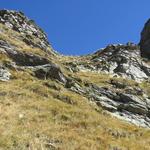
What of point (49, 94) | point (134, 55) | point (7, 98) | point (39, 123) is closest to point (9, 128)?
point (39, 123)

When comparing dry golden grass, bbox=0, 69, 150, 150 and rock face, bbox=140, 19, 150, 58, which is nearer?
dry golden grass, bbox=0, 69, 150, 150

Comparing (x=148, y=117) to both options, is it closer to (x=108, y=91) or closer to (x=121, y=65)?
(x=108, y=91)

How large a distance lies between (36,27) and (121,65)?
2818 centimetres

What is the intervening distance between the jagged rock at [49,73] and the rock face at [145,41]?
148ft

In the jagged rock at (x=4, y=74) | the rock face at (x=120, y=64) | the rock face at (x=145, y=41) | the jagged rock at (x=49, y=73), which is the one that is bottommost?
the jagged rock at (x=4, y=74)

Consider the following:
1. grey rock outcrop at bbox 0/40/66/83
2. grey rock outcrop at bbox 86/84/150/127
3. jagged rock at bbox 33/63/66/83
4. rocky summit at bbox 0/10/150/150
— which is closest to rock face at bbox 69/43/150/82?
rocky summit at bbox 0/10/150/150

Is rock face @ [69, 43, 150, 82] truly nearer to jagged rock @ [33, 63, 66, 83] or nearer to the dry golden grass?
jagged rock @ [33, 63, 66, 83]

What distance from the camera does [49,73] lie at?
124ft

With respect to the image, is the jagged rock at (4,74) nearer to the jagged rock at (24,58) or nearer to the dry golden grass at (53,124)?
the dry golden grass at (53,124)

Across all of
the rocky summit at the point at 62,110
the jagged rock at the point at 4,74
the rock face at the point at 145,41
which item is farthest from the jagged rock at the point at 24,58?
the rock face at the point at 145,41

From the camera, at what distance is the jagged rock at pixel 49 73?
3744 cm

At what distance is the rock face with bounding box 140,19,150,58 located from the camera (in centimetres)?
8262

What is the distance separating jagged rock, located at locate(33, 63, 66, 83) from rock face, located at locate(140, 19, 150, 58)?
45.1 meters

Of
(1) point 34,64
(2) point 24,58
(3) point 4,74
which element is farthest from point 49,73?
(2) point 24,58
